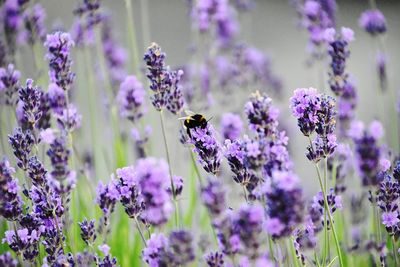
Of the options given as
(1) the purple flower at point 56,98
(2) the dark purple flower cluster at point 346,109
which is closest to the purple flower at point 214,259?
(1) the purple flower at point 56,98

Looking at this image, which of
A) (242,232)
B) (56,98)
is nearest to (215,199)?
(242,232)

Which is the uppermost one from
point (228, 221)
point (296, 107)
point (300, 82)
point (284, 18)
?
point (284, 18)

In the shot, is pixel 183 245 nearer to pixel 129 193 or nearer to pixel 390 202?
Answer: pixel 129 193

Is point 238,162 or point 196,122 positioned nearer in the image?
point 238,162

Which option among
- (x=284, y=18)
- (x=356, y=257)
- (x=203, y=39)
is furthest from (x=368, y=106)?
(x=356, y=257)

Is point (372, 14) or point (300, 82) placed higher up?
point (300, 82)

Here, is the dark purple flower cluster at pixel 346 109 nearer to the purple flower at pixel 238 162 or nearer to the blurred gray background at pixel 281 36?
the purple flower at pixel 238 162

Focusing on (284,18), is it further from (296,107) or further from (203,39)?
(296,107)
